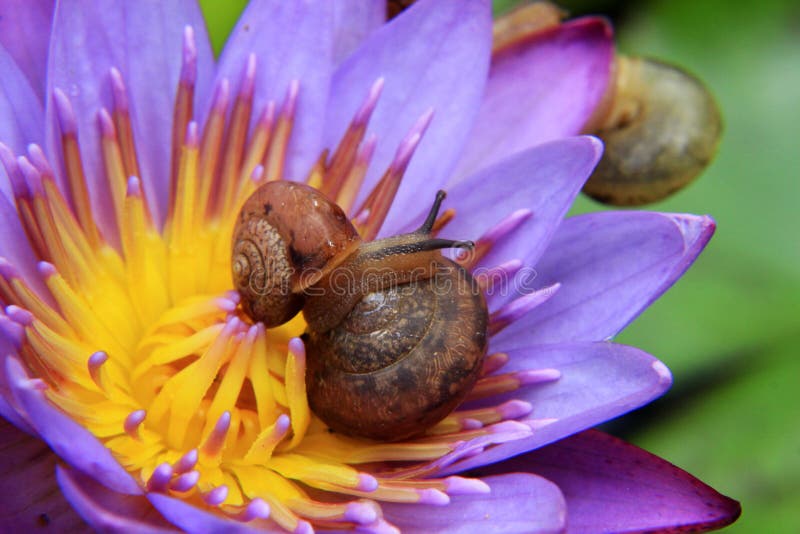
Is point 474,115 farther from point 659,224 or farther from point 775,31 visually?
point 775,31

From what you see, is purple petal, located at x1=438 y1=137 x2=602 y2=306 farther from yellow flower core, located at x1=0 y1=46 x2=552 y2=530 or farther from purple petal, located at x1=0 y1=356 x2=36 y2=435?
purple petal, located at x1=0 y1=356 x2=36 y2=435

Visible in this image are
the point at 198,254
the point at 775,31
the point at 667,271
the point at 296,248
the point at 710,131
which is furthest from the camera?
the point at 775,31

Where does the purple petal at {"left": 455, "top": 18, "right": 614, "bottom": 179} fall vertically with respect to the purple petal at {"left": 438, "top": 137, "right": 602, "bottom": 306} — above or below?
above

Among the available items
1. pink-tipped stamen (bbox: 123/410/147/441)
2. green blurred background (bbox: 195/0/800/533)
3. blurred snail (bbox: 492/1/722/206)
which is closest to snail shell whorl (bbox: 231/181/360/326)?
pink-tipped stamen (bbox: 123/410/147/441)

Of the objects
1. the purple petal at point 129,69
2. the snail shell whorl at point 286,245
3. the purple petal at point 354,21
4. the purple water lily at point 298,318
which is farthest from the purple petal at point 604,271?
the purple petal at point 129,69

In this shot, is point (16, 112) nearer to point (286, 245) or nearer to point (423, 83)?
point (286, 245)

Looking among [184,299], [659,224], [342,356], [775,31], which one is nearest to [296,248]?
[342,356]
